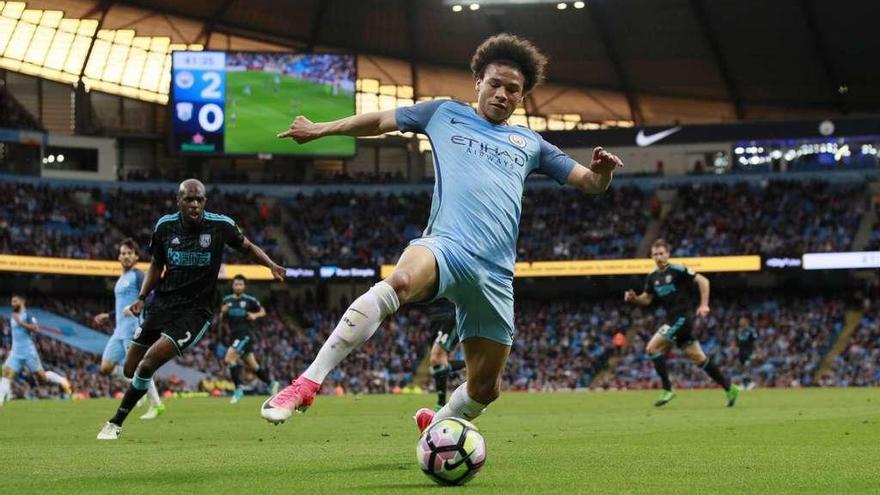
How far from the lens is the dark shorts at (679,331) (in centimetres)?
2197

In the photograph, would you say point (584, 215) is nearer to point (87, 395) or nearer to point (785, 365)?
point (785, 365)

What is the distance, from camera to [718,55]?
183 ft

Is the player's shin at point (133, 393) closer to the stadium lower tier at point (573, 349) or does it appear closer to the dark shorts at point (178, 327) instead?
the dark shorts at point (178, 327)

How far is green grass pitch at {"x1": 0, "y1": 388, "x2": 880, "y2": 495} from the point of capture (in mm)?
7359

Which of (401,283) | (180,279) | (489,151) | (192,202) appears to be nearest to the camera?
(401,283)

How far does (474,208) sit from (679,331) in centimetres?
1478

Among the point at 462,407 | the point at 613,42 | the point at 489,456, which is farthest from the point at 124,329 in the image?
the point at 613,42

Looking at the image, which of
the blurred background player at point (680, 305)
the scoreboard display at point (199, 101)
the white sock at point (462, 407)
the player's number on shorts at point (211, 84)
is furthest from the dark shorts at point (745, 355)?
the white sock at point (462, 407)

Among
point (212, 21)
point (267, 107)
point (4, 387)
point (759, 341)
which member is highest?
point (212, 21)

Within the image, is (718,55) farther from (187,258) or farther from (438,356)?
(187,258)

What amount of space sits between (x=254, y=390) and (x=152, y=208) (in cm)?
1654

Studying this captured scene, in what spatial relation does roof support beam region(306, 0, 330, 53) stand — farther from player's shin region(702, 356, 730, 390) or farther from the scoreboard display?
player's shin region(702, 356, 730, 390)

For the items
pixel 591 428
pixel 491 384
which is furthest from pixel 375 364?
pixel 491 384

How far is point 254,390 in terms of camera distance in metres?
44.8
